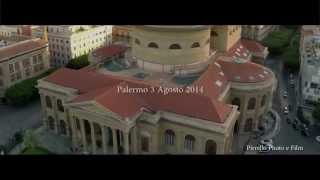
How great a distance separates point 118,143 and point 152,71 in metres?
5.90

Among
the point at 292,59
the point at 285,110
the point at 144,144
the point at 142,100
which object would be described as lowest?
the point at 285,110

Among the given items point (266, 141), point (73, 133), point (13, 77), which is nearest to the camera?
point (73, 133)

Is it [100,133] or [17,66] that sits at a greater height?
[17,66]

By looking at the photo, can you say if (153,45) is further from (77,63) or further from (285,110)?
(77,63)

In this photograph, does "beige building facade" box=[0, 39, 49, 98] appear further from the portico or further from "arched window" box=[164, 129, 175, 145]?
"arched window" box=[164, 129, 175, 145]

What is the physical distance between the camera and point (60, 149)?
73.0 feet

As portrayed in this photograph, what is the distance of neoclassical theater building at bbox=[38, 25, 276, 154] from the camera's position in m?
19.3

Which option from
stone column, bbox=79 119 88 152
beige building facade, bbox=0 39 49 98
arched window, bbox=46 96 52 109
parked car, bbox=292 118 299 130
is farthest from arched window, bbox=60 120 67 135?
parked car, bbox=292 118 299 130

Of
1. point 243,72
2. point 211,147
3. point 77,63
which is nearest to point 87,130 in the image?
point 211,147

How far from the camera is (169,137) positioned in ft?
67.2

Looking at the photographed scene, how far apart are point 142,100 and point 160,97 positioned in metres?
1.00

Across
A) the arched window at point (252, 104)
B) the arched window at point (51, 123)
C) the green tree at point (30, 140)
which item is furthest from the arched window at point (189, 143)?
the arched window at point (51, 123)

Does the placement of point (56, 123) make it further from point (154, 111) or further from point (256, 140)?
point (256, 140)

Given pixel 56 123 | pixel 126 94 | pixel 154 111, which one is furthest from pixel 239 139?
pixel 56 123
